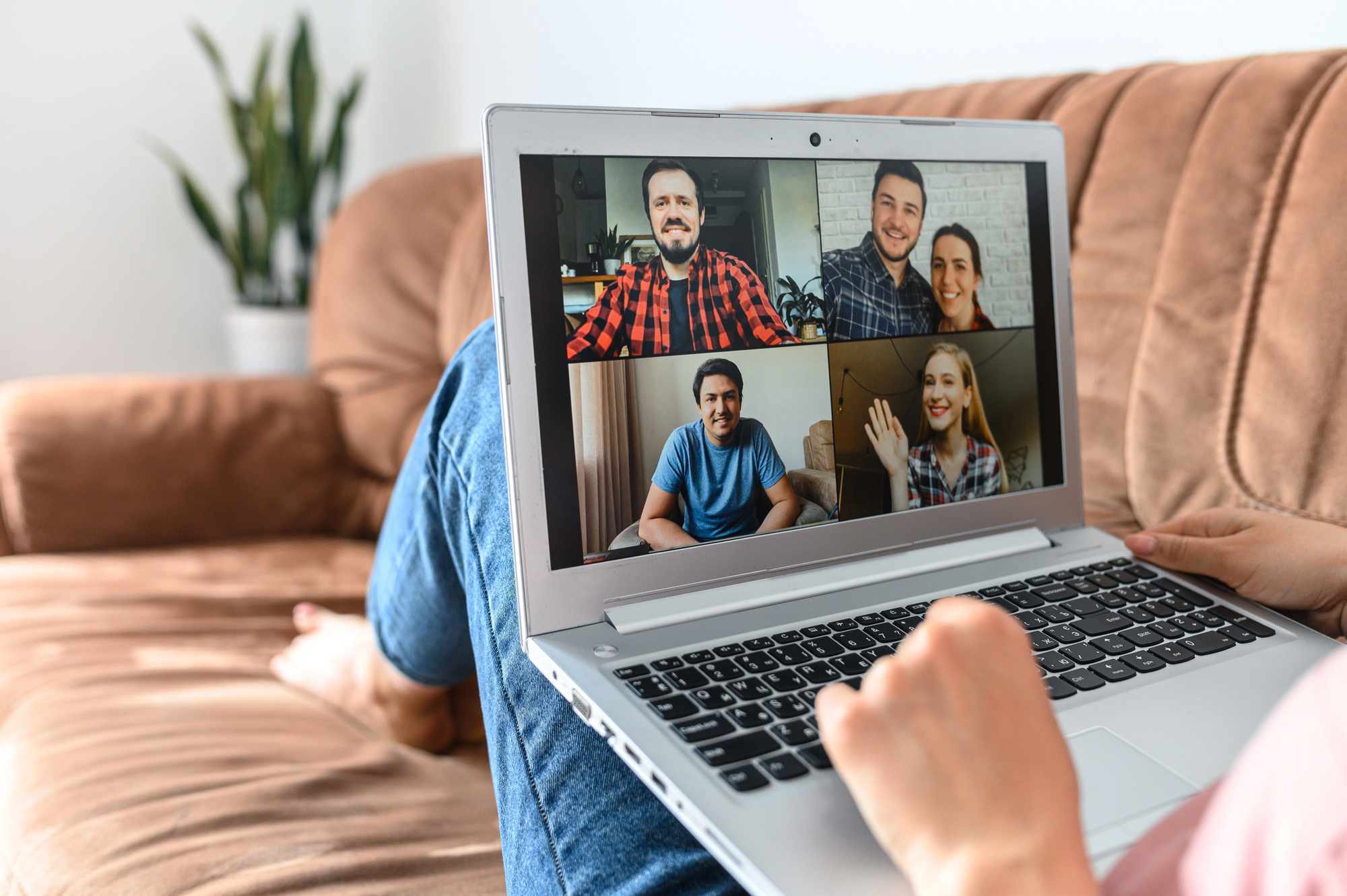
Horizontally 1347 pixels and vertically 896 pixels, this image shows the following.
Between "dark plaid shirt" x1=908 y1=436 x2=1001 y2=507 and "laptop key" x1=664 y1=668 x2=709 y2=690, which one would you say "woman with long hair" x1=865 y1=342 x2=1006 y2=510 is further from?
"laptop key" x1=664 y1=668 x2=709 y2=690

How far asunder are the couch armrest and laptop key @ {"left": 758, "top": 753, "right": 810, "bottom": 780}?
4.11 ft

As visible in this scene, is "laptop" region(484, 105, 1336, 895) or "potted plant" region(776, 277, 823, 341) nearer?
"laptop" region(484, 105, 1336, 895)

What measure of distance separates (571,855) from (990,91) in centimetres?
93

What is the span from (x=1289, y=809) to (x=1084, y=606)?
37cm

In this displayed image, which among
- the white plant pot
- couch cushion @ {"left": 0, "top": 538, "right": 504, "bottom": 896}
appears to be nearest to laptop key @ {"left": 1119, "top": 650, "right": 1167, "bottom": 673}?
couch cushion @ {"left": 0, "top": 538, "right": 504, "bottom": 896}

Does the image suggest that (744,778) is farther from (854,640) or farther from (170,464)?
(170,464)

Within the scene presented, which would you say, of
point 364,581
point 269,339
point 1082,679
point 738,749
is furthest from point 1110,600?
point 269,339

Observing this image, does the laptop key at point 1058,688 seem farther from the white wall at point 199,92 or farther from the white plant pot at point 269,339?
the white plant pot at point 269,339

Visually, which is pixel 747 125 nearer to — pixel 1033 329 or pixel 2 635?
pixel 1033 329

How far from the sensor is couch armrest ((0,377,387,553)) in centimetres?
132

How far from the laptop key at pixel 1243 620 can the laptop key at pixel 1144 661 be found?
88 mm

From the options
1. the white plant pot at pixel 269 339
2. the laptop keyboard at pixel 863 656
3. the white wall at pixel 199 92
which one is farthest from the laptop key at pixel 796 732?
the white plant pot at pixel 269 339

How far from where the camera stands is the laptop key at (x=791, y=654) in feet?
1.65

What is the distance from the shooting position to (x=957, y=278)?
25.4 inches
